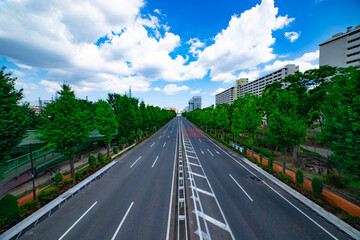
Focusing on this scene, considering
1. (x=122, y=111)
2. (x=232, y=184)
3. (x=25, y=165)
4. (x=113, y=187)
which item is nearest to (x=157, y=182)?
(x=113, y=187)

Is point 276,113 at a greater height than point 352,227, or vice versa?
point 276,113

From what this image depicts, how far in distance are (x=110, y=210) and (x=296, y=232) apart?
12.3 m

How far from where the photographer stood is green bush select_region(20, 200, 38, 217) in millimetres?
8802

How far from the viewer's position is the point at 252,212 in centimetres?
906

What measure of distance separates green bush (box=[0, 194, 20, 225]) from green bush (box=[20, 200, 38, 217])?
0.95 feet

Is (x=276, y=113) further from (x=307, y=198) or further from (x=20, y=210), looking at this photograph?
(x=20, y=210)

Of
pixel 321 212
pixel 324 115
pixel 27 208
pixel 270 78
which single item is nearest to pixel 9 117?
pixel 27 208

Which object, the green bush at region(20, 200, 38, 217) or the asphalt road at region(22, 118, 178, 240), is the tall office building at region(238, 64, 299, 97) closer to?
the asphalt road at region(22, 118, 178, 240)

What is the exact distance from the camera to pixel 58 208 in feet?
31.6

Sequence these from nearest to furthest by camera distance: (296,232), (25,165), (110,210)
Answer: (296,232)
(110,210)
(25,165)

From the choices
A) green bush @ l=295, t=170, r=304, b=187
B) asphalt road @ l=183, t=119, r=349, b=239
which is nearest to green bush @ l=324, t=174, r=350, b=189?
green bush @ l=295, t=170, r=304, b=187

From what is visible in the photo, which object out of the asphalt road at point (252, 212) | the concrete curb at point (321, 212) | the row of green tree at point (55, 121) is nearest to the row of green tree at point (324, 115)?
the concrete curb at point (321, 212)

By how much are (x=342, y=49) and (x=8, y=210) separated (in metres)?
85.8

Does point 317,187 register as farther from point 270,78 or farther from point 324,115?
point 270,78
